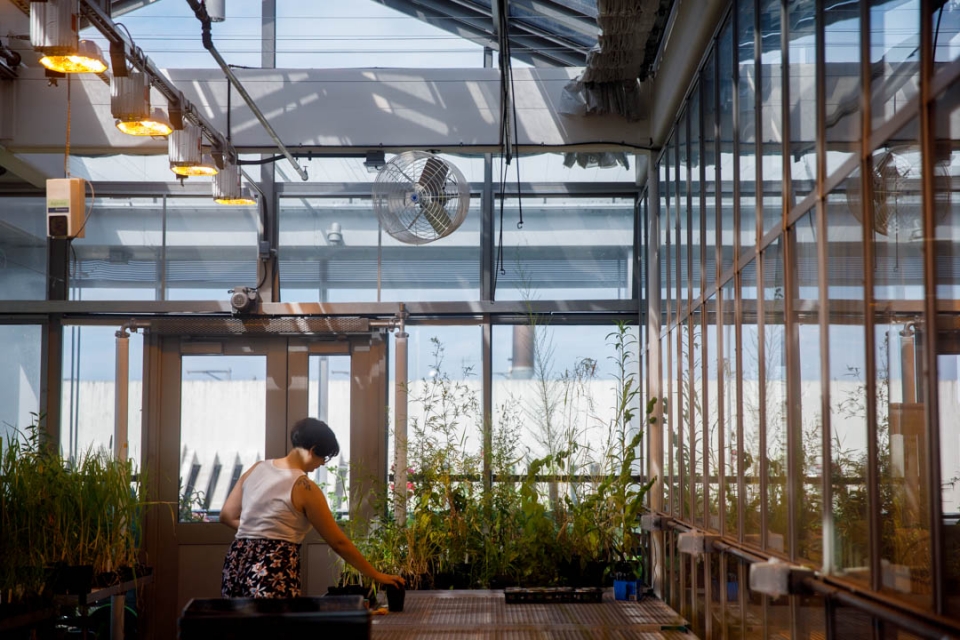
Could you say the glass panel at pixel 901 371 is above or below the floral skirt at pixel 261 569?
above

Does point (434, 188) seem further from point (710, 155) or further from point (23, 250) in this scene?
point (23, 250)

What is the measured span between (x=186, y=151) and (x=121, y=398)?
2.87 m

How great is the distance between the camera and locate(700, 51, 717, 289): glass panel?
4.76m

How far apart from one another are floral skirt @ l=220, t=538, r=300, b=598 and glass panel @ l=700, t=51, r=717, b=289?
2.32m

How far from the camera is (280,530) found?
4.32 meters

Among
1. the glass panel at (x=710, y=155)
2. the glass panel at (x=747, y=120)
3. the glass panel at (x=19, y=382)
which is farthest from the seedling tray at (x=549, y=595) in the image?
the glass panel at (x=19, y=382)

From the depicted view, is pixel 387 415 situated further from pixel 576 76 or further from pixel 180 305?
pixel 576 76

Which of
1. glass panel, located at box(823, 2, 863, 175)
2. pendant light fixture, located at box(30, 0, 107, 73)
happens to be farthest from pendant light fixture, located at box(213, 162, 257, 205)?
glass panel, located at box(823, 2, 863, 175)

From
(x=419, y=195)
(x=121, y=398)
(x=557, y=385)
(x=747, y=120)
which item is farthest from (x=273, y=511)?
(x=121, y=398)

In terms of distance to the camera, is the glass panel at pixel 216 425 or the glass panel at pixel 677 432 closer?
the glass panel at pixel 677 432

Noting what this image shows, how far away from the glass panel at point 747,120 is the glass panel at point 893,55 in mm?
1258

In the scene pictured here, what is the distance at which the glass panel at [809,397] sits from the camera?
314cm

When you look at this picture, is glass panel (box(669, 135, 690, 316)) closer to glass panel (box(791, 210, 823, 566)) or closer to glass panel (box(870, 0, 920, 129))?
glass panel (box(791, 210, 823, 566))

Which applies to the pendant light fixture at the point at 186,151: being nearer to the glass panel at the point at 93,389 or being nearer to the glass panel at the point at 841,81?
the glass panel at the point at 93,389
